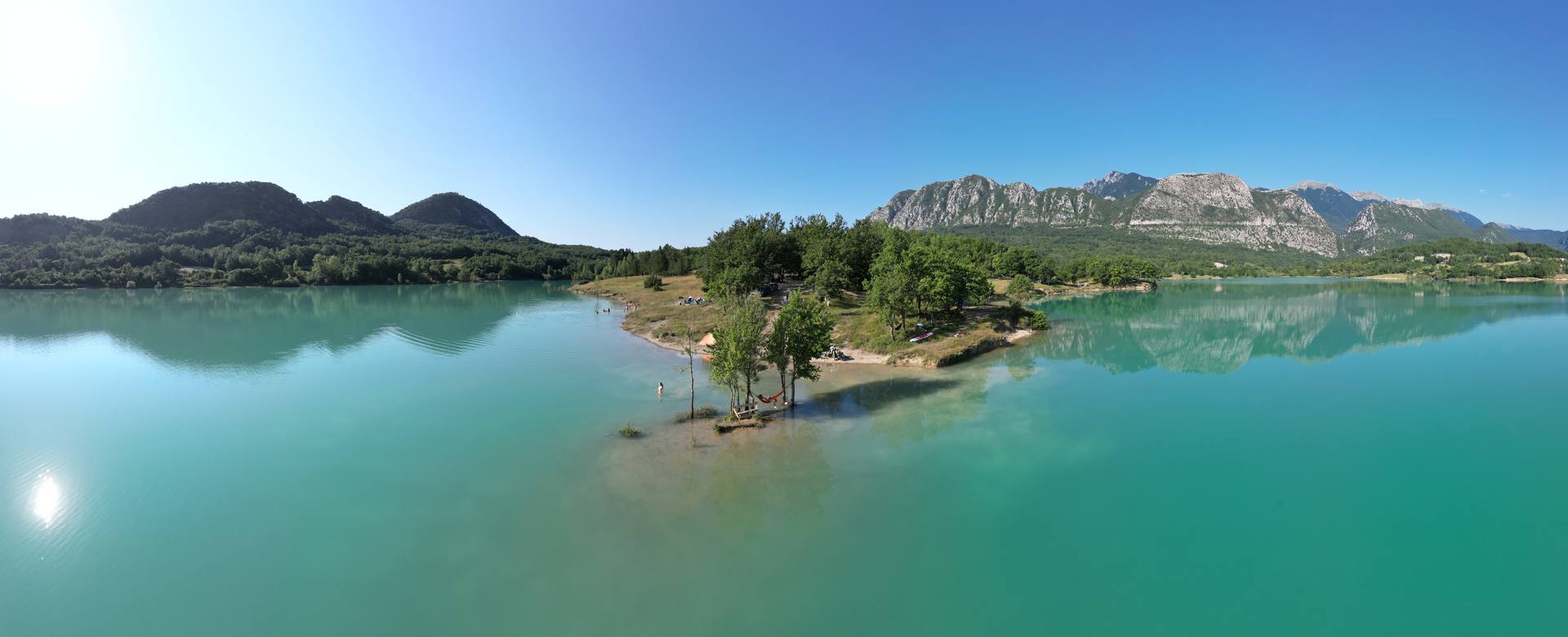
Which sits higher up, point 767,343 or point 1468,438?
point 767,343

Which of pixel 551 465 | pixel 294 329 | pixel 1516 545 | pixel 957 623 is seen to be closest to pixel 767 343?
pixel 551 465

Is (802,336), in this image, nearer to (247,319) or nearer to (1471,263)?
(247,319)

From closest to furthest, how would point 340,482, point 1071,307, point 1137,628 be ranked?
point 1137,628, point 340,482, point 1071,307

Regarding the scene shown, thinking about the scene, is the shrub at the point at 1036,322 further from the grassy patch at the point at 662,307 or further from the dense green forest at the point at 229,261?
the dense green forest at the point at 229,261

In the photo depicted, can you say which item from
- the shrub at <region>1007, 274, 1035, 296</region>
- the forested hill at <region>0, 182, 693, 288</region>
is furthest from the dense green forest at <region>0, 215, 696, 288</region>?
the shrub at <region>1007, 274, 1035, 296</region>

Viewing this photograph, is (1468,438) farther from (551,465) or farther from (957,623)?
(551,465)

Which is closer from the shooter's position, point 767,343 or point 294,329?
point 767,343

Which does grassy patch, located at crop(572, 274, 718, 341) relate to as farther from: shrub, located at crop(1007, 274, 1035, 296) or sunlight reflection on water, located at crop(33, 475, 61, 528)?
shrub, located at crop(1007, 274, 1035, 296)

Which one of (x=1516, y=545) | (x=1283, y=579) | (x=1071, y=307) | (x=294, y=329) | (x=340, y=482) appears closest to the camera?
(x=1283, y=579)
